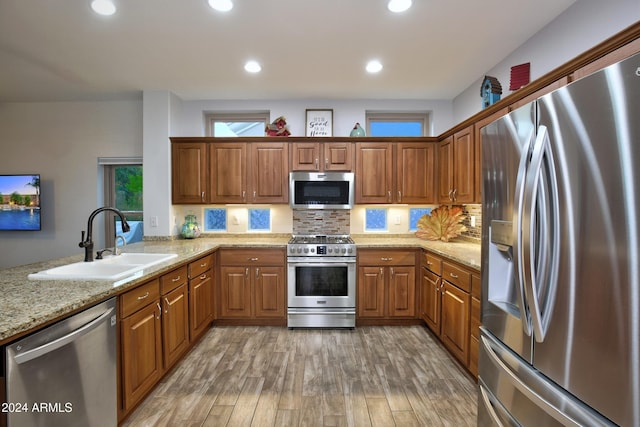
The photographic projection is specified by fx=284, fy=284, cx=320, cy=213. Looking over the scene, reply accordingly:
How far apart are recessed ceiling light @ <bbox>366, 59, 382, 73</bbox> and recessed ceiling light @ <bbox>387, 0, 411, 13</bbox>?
71cm

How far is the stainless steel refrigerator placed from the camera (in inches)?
30.1

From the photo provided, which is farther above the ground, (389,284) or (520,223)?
(520,223)

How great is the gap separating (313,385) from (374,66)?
281 cm

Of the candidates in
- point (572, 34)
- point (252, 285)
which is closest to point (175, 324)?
point (252, 285)

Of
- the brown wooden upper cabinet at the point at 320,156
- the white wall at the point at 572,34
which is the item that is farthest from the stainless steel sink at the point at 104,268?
the white wall at the point at 572,34

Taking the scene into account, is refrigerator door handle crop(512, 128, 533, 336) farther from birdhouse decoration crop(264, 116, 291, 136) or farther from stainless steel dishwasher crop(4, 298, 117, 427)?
birdhouse decoration crop(264, 116, 291, 136)

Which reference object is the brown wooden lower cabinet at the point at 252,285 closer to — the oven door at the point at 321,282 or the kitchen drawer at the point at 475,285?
the oven door at the point at 321,282

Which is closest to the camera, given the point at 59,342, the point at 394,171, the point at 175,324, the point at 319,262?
the point at 59,342

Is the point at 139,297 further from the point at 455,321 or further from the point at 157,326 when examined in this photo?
the point at 455,321

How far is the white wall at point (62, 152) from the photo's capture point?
372cm

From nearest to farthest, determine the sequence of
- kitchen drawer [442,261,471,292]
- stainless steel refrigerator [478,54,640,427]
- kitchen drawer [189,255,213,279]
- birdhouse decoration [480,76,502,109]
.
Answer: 1. stainless steel refrigerator [478,54,640,427]
2. kitchen drawer [442,261,471,292]
3. birdhouse decoration [480,76,502,109]
4. kitchen drawer [189,255,213,279]

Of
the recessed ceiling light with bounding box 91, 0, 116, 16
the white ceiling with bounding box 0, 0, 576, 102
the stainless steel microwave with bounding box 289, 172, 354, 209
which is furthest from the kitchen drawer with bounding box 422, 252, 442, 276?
the recessed ceiling light with bounding box 91, 0, 116, 16

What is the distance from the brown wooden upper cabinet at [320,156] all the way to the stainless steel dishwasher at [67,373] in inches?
93.5

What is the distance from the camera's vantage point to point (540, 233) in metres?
1.00
